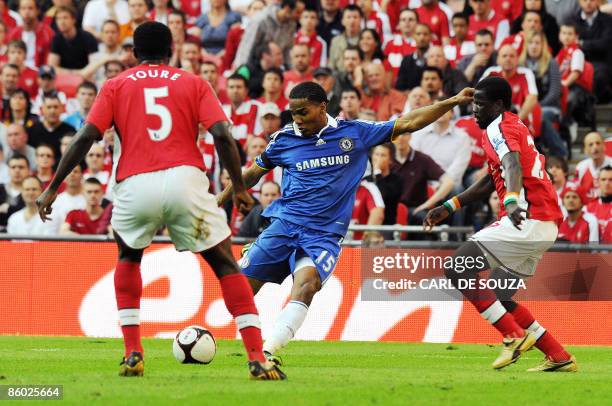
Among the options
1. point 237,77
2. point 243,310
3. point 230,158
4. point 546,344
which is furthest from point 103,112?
point 237,77

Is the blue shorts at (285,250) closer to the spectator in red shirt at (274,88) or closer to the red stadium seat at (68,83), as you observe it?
the spectator in red shirt at (274,88)

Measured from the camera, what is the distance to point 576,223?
15719 millimetres

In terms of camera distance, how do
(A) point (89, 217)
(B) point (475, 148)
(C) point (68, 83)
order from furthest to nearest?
(C) point (68, 83)
(B) point (475, 148)
(A) point (89, 217)

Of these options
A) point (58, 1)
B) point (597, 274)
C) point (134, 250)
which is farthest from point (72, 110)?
point (134, 250)

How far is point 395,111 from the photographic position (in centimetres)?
1831

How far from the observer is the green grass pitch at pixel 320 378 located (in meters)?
7.77

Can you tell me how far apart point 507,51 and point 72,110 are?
22.7 ft

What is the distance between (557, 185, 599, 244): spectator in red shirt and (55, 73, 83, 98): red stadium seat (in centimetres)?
849

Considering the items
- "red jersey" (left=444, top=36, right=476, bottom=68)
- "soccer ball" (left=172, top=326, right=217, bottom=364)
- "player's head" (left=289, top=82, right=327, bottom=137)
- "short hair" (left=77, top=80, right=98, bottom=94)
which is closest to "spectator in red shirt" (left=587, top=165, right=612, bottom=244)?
"red jersey" (left=444, top=36, right=476, bottom=68)

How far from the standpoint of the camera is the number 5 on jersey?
848cm

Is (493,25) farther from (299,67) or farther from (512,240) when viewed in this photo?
(512,240)

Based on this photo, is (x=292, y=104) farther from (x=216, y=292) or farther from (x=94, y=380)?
(x=216, y=292)

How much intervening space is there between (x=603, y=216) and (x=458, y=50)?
15.6 feet

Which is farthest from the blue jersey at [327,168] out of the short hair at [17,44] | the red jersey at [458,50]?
the short hair at [17,44]
